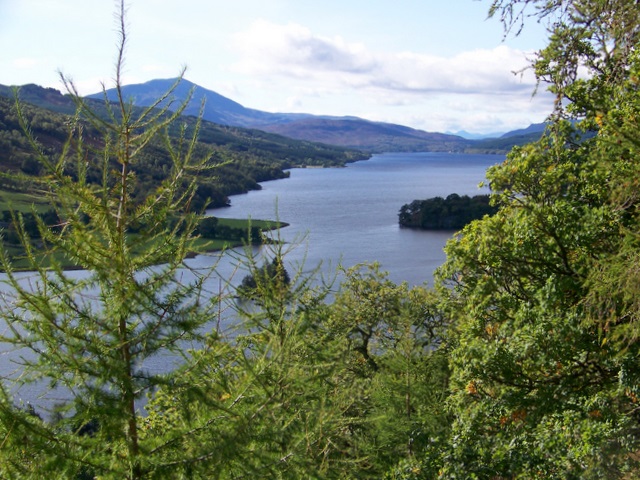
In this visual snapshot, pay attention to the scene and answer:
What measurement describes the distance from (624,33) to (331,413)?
20.5 ft

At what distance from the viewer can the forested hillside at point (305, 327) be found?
192 inches

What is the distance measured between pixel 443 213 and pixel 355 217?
13.8 m

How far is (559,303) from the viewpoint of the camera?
8.18m

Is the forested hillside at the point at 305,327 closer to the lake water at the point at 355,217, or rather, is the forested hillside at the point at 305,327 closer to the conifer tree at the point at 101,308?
the conifer tree at the point at 101,308

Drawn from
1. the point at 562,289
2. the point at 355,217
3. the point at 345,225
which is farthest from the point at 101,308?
the point at 355,217

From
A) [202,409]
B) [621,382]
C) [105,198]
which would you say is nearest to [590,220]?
[621,382]

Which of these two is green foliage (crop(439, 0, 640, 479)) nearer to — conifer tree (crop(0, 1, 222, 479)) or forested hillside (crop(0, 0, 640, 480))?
forested hillside (crop(0, 0, 640, 480))

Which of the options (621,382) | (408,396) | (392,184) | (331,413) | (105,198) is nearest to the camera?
(105,198)

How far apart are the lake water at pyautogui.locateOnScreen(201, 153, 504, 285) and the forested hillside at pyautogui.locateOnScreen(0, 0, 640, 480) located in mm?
6788

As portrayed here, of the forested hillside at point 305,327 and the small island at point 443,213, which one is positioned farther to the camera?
the small island at point 443,213

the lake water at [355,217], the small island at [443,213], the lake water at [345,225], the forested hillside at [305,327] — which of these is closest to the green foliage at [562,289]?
the forested hillside at [305,327]

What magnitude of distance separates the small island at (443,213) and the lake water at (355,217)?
2173 millimetres

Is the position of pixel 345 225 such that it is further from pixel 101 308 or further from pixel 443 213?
pixel 101 308

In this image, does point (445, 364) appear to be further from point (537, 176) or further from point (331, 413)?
point (331, 413)
